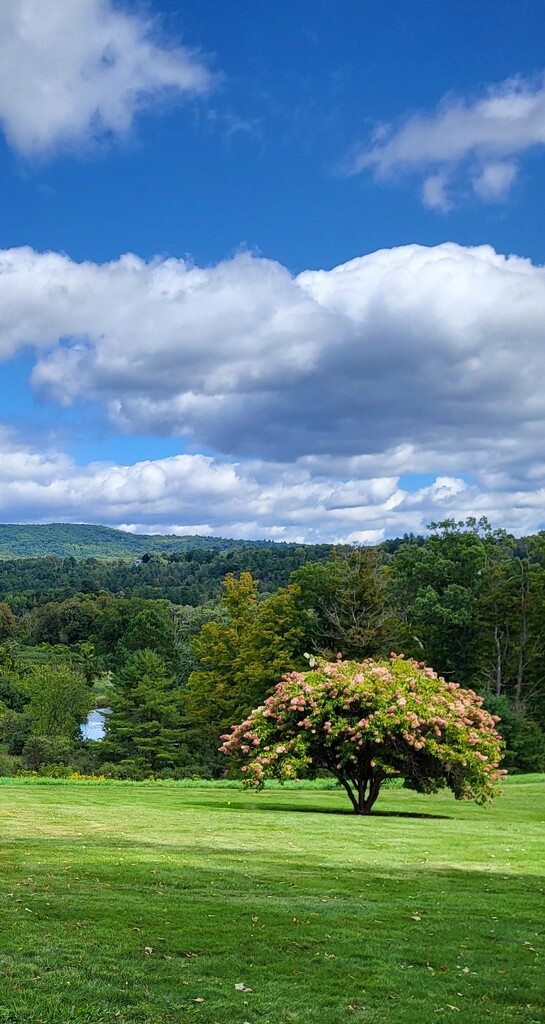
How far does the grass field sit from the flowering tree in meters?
2.54

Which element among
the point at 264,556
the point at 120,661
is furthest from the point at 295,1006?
the point at 264,556

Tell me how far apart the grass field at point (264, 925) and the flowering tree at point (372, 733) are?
2545 mm

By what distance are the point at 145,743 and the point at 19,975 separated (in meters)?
42.2

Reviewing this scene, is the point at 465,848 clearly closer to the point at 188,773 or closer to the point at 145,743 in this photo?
the point at 188,773

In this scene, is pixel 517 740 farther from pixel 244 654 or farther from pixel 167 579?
pixel 167 579

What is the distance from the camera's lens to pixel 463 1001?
5648 millimetres

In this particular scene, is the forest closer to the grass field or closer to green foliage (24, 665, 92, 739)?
green foliage (24, 665, 92, 739)

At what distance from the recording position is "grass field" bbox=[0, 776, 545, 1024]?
536cm

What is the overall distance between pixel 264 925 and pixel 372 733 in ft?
29.1

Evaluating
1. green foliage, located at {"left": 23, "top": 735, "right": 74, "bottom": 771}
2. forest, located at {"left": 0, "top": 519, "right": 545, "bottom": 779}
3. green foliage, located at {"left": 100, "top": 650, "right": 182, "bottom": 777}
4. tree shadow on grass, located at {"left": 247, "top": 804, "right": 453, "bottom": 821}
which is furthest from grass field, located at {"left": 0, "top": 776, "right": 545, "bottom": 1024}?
green foliage, located at {"left": 100, "top": 650, "right": 182, "bottom": 777}

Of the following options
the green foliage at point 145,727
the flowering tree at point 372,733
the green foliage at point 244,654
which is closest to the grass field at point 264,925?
the flowering tree at point 372,733

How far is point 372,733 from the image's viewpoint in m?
15.7

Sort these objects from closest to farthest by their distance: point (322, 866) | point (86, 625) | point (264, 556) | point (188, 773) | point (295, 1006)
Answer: point (295, 1006), point (322, 866), point (188, 773), point (86, 625), point (264, 556)

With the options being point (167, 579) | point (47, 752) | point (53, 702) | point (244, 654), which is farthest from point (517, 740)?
point (167, 579)
